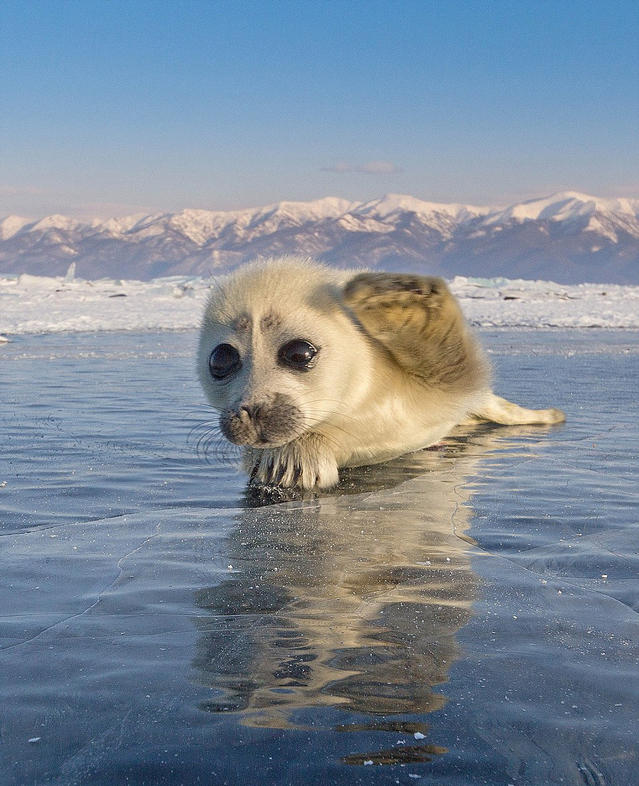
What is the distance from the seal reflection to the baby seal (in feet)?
1.31

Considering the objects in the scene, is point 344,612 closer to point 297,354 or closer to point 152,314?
point 297,354

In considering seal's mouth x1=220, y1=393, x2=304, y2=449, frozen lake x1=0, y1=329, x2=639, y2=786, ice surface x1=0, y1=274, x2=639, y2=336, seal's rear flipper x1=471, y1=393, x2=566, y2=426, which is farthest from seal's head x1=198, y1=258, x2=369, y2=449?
ice surface x1=0, y1=274, x2=639, y2=336

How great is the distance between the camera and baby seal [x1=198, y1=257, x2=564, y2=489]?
3895 millimetres

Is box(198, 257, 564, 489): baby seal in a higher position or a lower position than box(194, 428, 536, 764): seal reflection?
higher

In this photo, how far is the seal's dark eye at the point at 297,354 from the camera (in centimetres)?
396

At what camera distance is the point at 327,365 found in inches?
158

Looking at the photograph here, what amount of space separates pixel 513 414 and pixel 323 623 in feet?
14.2

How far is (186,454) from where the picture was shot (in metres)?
5.05

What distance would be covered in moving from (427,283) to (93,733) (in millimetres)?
2911

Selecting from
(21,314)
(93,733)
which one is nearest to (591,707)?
(93,733)

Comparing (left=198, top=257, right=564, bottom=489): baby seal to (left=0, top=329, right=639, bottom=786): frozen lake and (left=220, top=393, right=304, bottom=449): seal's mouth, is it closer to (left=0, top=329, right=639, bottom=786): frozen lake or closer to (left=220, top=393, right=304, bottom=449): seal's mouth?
(left=220, top=393, right=304, bottom=449): seal's mouth

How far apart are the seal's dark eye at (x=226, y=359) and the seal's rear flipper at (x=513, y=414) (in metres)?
2.56

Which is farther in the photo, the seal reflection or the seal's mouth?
the seal's mouth

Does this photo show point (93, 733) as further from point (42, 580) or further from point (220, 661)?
point (42, 580)
